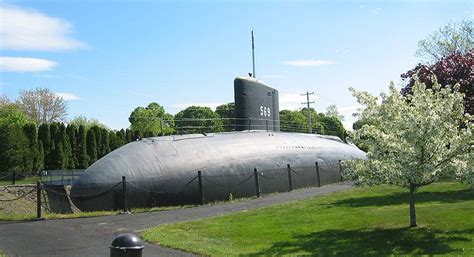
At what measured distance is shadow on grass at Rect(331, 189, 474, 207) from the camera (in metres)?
14.8

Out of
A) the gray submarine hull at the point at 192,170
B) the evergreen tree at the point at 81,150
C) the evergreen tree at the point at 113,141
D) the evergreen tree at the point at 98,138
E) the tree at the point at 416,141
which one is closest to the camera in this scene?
the tree at the point at 416,141

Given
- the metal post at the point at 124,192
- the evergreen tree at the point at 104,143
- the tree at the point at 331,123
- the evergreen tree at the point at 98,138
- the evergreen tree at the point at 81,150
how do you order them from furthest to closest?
the tree at the point at 331,123, the evergreen tree at the point at 104,143, the evergreen tree at the point at 98,138, the evergreen tree at the point at 81,150, the metal post at the point at 124,192

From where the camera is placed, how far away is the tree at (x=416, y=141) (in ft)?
32.4

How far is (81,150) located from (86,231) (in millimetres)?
27960

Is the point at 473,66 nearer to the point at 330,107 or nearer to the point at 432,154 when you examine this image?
the point at 432,154

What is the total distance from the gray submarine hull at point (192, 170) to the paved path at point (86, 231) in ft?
3.91

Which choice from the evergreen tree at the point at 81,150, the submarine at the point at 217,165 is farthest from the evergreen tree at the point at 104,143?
the submarine at the point at 217,165

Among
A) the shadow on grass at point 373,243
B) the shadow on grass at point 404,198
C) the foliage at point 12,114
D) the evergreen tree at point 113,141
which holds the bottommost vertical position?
the shadow on grass at point 373,243

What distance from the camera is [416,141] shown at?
9.88 m

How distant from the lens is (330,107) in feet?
425

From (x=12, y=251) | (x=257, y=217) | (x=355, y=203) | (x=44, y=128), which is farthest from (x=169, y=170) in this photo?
(x=44, y=128)

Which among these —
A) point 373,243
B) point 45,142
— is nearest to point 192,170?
point 373,243

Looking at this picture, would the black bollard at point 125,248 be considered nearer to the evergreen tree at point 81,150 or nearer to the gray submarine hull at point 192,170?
the gray submarine hull at point 192,170

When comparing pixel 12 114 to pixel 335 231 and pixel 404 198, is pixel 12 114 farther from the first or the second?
pixel 335 231
